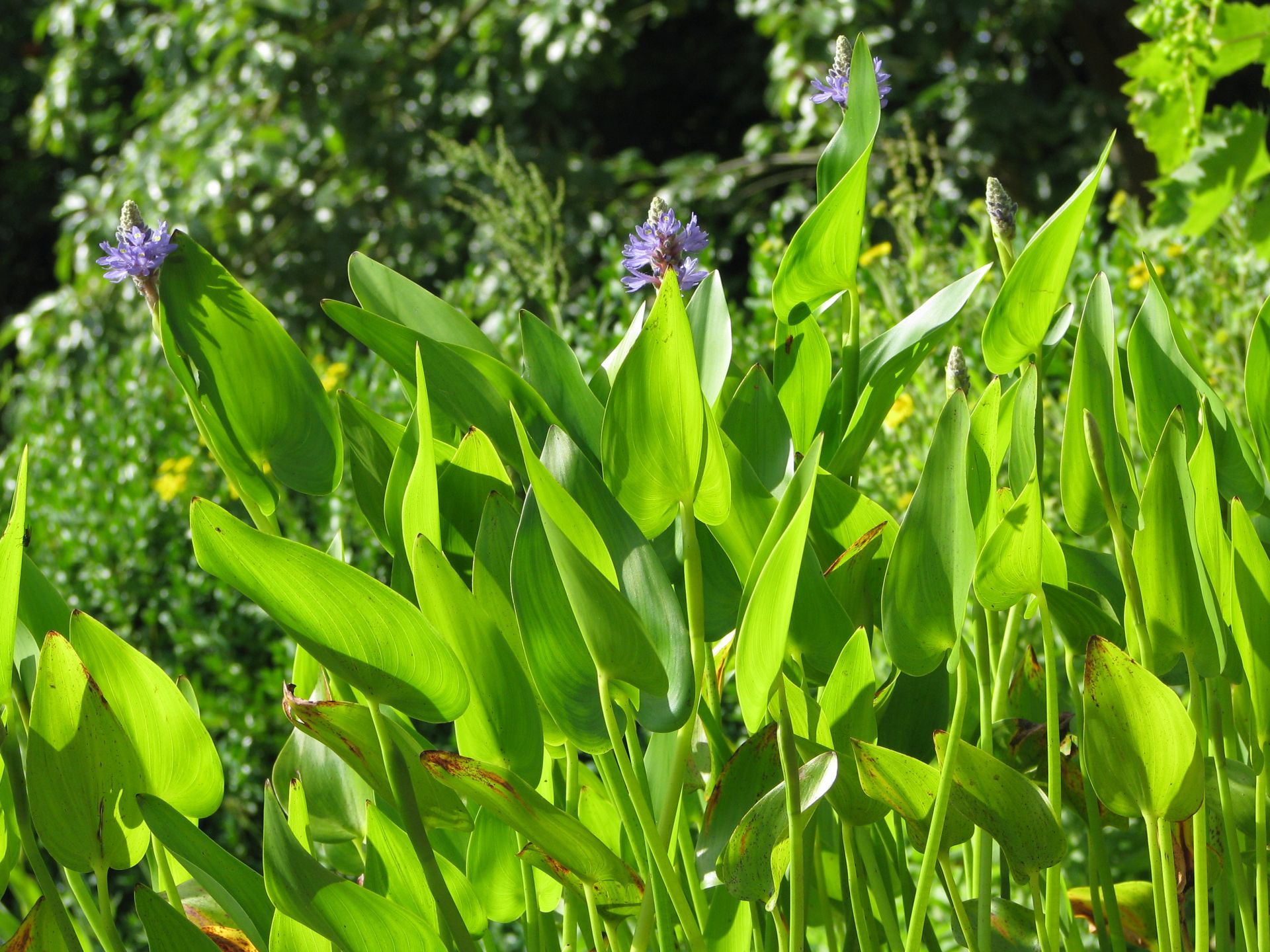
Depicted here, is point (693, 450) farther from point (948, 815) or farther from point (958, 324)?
point (958, 324)

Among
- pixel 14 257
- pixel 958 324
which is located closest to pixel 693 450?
pixel 958 324

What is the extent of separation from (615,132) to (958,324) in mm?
4799

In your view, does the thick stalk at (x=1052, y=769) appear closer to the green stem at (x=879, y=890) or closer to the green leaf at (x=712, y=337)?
the green stem at (x=879, y=890)

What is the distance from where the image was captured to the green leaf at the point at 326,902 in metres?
0.48

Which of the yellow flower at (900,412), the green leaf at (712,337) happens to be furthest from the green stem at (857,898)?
the yellow flower at (900,412)

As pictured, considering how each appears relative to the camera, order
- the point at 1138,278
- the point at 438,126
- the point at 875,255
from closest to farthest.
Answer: the point at 875,255 < the point at 1138,278 < the point at 438,126

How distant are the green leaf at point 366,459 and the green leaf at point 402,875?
142mm

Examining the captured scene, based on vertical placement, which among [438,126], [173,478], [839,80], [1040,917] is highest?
[438,126]

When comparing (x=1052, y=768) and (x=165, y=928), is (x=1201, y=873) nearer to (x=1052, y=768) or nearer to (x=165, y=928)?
(x=1052, y=768)

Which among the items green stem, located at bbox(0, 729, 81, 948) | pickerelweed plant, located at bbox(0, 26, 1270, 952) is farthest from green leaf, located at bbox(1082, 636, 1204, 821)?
green stem, located at bbox(0, 729, 81, 948)

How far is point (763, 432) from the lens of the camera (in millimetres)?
624

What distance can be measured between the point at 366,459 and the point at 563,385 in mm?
110

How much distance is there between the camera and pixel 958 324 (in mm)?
1949

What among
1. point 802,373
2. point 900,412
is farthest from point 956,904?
point 900,412
